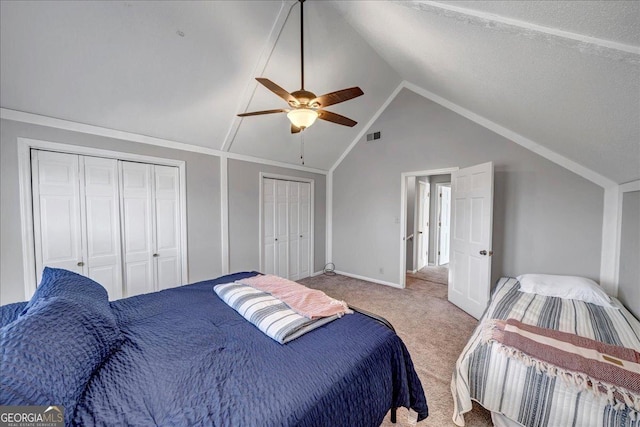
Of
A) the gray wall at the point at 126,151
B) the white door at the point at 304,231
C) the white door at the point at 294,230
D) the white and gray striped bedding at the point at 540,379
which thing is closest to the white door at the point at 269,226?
the white door at the point at 294,230

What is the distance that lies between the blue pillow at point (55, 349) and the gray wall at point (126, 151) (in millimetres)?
1596

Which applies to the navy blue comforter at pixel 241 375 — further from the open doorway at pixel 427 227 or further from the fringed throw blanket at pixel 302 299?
the open doorway at pixel 427 227

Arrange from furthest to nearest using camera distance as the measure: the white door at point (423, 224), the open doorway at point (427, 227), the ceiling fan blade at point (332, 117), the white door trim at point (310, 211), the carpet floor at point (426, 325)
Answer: the white door at point (423, 224) < the open doorway at point (427, 227) < the white door trim at point (310, 211) < the ceiling fan blade at point (332, 117) < the carpet floor at point (426, 325)

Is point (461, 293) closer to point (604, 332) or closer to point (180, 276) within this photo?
point (604, 332)

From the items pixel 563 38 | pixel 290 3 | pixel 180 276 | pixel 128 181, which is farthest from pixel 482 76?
pixel 180 276

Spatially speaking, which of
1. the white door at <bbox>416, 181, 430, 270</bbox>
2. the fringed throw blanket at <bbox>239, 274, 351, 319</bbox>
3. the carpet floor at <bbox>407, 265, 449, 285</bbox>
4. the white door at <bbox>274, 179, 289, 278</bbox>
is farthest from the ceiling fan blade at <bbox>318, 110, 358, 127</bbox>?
the carpet floor at <bbox>407, 265, 449, 285</bbox>

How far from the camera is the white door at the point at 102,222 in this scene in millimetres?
2463

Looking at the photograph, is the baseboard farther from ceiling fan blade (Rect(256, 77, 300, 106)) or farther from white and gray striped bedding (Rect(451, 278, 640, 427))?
ceiling fan blade (Rect(256, 77, 300, 106))

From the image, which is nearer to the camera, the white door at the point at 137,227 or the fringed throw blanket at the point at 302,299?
the fringed throw blanket at the point at 302,299

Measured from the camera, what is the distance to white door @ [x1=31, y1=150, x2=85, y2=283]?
2215 mm

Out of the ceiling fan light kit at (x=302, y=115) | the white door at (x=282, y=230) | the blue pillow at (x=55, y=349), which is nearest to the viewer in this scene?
the blue pillow at (x=55, y=349)

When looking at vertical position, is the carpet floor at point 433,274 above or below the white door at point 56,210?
below

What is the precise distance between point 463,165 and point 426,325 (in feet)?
7.85

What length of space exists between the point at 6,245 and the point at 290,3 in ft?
11.4
